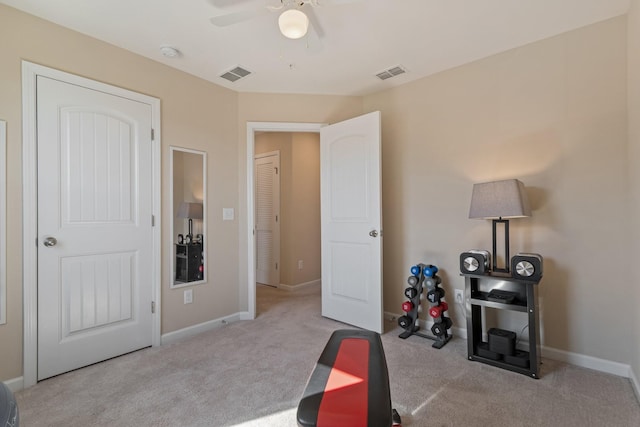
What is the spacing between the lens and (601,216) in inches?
87.4

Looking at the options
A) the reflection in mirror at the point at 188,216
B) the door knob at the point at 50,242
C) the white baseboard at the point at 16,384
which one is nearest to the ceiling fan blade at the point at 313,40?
the reflection in mirror at the point at 188,216

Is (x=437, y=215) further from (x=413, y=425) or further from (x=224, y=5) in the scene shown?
(x=224, y=5)

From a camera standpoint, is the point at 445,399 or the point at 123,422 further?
the point at 445,399

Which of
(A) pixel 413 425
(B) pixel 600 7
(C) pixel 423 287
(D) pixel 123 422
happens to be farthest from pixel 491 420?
(B) pixel 600 7

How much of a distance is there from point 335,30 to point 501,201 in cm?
172

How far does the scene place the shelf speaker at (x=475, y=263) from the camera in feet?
7.75

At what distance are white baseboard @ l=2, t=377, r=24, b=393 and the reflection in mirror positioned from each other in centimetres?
111

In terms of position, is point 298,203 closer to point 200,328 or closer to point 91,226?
point 200,328

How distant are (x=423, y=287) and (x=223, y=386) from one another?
1893mm

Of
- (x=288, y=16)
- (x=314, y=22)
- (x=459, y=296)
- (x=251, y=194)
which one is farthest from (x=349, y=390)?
(x=251, y=194)

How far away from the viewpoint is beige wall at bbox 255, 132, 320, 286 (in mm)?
4770

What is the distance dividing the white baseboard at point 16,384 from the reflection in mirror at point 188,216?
3.64 feet

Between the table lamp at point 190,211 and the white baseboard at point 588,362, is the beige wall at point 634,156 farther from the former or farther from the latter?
the table lamp at point 190,211

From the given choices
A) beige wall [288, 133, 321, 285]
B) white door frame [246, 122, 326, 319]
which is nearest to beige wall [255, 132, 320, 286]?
beige wall [288, 133, 321, 285]
